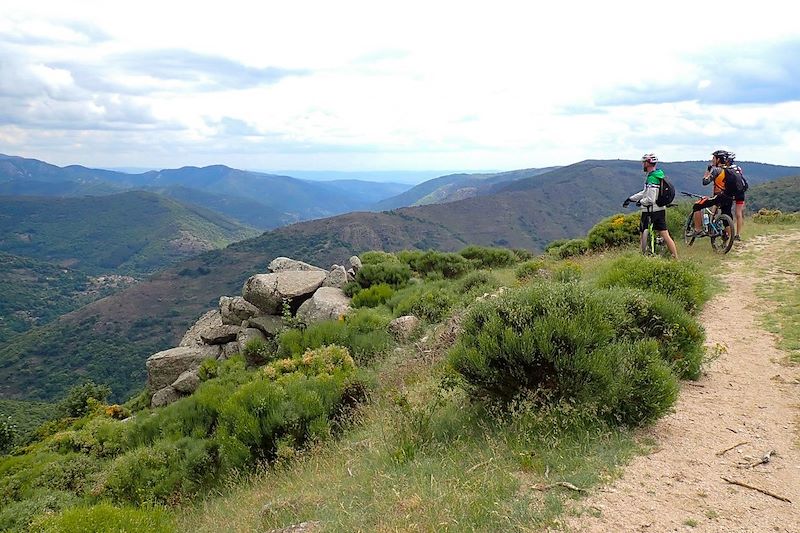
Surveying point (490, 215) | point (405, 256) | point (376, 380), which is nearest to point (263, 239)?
point (490, 215)

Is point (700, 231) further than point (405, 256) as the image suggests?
No

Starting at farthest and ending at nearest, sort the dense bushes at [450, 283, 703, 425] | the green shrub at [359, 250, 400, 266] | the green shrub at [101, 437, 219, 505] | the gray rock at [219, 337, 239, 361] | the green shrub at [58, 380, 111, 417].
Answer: the green shrub at [58, 380, 111, 417]
the green shrub at [359, 250, 400, 266]
the gray rock at [219, 337, 239, 361]
the green shrub at [101, 437, 219, 505]
the dense bushes at [450, 283, 703, 425]

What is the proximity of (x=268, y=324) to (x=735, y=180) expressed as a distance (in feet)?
37.3

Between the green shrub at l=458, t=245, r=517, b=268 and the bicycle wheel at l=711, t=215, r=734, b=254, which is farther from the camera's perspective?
the green shrub at l=458, t=245, r=517, b=268

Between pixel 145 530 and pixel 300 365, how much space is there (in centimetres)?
400

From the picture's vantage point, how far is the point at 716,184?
1222 cm

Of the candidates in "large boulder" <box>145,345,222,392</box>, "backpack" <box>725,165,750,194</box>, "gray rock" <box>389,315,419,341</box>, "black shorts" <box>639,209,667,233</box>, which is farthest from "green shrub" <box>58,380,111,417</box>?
"backpack" <box>725,165,750,194</box>

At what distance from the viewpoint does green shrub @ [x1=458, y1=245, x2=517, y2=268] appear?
1758 centimetres

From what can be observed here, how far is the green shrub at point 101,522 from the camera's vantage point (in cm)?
455

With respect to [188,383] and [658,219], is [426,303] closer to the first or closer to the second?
[658,219]

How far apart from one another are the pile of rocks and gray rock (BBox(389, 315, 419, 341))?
188 cm

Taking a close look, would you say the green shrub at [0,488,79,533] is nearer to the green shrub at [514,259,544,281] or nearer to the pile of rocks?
the pile of rocks

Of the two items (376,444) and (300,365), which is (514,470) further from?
(300,365)

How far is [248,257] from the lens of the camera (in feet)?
413
